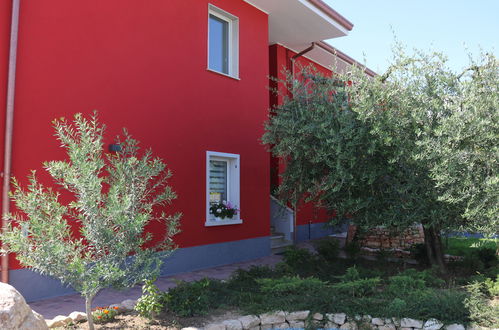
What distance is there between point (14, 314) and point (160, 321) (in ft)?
5.32

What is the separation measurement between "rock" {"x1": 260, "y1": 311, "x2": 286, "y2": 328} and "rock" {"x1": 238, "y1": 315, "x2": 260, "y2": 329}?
65 mm

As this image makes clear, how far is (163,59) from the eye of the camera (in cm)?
789

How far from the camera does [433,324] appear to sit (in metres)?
4.65

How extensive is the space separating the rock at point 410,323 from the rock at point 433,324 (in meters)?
0.05

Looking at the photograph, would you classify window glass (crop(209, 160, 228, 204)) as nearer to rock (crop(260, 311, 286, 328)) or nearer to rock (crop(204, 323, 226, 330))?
rock (crop(260, 311, 286, 328))

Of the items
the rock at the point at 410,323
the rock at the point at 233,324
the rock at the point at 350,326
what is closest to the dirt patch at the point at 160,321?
the rock at the point at 233,324

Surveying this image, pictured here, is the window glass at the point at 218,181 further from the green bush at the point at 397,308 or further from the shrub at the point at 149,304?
the green bush at the point at 397,308

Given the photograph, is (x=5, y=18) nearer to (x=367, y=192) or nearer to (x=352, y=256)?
(x=367, y=192)

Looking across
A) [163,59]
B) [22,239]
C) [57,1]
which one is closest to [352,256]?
[163,59]

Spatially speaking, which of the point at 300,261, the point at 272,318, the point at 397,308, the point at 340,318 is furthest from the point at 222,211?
the point at 397,308

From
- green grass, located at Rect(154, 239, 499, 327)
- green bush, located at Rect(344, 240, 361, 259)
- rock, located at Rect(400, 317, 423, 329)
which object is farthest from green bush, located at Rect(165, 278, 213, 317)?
green bush, located at Rect(344, 240, 361, 259)

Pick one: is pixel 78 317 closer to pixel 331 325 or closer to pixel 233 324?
pixel 233 324

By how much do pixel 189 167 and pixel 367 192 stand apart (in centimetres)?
335

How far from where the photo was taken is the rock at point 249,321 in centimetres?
466
